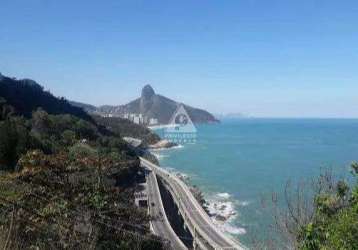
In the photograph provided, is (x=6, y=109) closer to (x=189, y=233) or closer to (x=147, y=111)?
(x=189, y=233)

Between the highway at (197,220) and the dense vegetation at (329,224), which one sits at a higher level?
the dense vegetation at (329,224)

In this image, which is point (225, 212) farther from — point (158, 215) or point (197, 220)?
point (158, 215)

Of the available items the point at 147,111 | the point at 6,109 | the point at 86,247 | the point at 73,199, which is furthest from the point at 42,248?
the point at 147,111

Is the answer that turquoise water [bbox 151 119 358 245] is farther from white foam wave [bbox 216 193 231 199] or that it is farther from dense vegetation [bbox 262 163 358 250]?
dense vegetation [bbox 262 163 358 250]

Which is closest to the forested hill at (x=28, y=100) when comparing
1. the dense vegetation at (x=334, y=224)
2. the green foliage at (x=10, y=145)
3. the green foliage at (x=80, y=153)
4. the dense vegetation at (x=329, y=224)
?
the green foliage at (x=10, y=145)

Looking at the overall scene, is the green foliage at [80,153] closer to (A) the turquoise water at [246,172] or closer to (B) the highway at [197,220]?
(B) the highway at [197,220]

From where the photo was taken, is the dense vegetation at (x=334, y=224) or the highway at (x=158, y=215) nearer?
the dense vegetation at (x=334, y=224)
